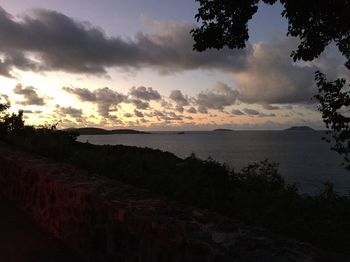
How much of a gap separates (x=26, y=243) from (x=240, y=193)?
179 inches

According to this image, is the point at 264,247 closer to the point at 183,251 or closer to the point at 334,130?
the point at 183,251

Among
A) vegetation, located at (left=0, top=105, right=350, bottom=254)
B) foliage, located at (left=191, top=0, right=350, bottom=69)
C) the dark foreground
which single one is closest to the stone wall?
the dark foreground

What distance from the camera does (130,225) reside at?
4.51m

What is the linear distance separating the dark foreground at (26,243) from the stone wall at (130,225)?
0.14 meters

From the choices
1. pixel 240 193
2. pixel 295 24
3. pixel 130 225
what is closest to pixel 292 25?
pixel 295 24

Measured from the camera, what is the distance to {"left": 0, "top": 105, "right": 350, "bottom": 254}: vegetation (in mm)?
7387

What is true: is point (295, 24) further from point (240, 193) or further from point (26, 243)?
point (26, 243)

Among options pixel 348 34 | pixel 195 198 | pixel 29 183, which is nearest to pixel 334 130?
pixel 348 34

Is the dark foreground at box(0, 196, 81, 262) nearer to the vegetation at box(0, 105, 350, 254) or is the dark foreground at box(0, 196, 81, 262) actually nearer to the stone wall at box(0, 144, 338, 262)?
the stone wall at box(0, 144, 338, 262)

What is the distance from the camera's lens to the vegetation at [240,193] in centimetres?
739

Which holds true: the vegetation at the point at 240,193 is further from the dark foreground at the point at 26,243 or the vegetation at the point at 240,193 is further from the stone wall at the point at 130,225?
the dark foreground at the point at 26,243

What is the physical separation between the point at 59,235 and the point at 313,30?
6536 millimetres

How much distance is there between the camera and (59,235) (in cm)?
633

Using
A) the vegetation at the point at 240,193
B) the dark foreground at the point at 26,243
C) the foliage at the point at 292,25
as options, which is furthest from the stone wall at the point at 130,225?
the foliage at the point at 292,25
